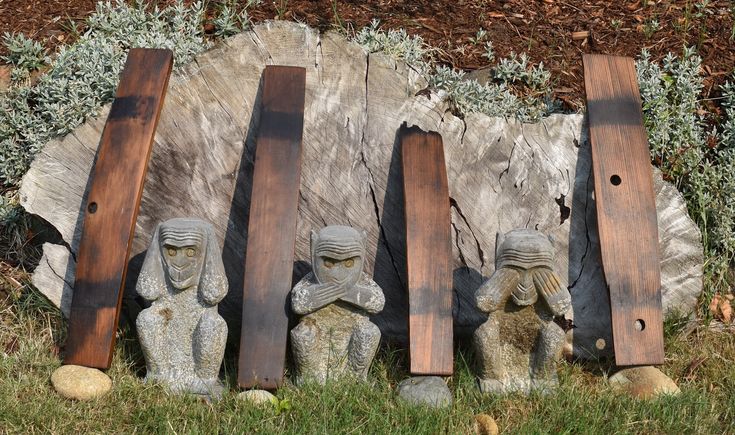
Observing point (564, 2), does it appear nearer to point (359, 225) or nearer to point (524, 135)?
point (524, 135)

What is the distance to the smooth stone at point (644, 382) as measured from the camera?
4.88 m

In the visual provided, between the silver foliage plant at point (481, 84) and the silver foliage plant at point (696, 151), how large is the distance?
641mm

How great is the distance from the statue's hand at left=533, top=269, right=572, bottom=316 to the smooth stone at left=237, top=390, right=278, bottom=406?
1.41 metres

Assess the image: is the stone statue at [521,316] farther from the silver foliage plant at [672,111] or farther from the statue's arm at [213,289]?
the statue's arm at [213,289]

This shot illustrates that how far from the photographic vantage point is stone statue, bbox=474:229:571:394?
4797 mm

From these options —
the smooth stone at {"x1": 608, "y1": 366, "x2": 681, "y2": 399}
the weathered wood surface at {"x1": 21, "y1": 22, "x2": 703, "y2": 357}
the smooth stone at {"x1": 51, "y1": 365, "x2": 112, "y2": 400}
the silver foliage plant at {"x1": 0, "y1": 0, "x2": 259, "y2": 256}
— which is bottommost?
the smooth stone at {"x1": 51, "y1": 365, "x2": 112, "y2": 400}

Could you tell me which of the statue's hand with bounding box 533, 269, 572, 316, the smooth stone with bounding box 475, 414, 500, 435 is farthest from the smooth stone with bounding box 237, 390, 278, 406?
the statue's hand with bounding box 533, 269, 572, 316

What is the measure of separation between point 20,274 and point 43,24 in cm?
192

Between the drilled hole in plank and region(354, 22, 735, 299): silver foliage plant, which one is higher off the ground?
region(354, 22, 735, 299): silver foliage plant

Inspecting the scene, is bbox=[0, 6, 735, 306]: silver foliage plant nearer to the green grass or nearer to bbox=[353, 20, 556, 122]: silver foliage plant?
bbox=[353, 20, 556, 122]: silver foliage plant

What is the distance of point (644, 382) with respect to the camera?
4.96 metres

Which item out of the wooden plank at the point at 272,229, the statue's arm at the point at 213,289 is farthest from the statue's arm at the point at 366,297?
the statue's arm at the point at 213,289

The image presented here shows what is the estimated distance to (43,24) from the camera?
21.9ft

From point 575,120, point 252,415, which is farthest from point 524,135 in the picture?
point 252,415
